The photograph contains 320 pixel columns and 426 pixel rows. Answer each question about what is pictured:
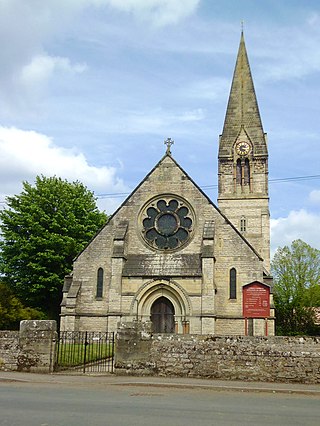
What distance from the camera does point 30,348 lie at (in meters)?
18.0

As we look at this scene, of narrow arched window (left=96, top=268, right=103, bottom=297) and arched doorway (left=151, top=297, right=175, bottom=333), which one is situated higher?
narrow arched window (left=96, top=268, right=103, bottom=297)

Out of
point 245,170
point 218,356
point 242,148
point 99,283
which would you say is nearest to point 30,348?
point 218,356

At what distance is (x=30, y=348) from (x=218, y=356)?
21.6ft

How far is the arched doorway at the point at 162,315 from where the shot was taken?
31734 millimetres

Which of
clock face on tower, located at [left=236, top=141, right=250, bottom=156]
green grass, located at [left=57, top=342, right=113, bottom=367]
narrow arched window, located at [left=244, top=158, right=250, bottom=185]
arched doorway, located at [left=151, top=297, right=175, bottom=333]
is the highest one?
clock face on tower, located at [left=236, top=141, right=250, bottom=156]

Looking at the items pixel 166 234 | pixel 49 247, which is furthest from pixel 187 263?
pixel 49 247

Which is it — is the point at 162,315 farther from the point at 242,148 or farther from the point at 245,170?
the point at 242,148

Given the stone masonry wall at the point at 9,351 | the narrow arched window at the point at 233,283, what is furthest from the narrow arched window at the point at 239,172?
the stone masonry wall at the point at 9,351

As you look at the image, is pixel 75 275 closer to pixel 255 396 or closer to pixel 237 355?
pixel 237 355

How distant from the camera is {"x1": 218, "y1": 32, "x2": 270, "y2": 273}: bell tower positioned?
43.9 metres

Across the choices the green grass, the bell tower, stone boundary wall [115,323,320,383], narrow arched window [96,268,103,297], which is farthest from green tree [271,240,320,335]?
stone boundary wall [115,323,320,383]

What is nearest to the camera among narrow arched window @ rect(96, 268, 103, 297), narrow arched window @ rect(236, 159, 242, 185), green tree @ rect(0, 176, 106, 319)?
narrow arched window @ rect(96, 268, 103, 297)

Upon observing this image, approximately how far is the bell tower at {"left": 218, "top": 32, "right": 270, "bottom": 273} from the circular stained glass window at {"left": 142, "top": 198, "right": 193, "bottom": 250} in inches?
464

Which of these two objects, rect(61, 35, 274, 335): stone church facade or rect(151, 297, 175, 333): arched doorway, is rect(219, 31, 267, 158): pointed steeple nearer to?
rect(61, 35, 274, 335): stone church facade
